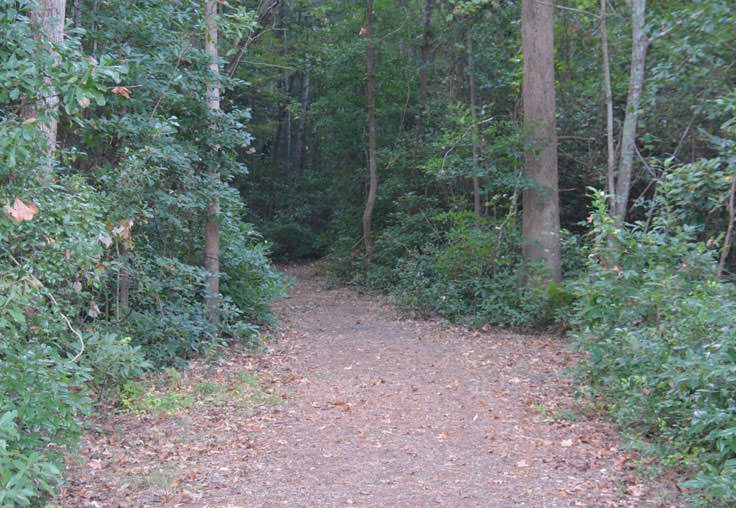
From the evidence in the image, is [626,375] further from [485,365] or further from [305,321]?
[305,321]

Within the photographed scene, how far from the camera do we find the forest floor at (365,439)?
434 centimetres

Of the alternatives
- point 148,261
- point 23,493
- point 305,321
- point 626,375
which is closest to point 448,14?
point 305,321

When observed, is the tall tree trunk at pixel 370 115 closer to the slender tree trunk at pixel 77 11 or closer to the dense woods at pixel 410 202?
the dense woods at pixel 410 202

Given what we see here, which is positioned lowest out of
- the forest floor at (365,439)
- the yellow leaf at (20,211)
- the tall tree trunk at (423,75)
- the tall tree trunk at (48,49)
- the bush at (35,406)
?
the forest floor at (365,439)

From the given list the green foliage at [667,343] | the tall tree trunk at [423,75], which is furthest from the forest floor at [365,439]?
the tall tree trunk at [423,75]

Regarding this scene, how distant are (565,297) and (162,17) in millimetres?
7284

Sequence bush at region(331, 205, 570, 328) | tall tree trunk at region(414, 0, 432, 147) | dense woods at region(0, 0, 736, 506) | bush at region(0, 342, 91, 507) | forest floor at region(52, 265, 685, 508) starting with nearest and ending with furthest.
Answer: bush at region(0, 342, 91, 507), dense woods at region(0, 0, 736, 506), forest floor at region(52, 265, 685, 508), bush at region(331, 205, 570, 328), tall tree trunk at region(414, 0, 432, 147)

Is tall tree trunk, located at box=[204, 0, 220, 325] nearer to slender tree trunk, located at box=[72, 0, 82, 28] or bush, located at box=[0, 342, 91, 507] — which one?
slender tree trunk, located at box=[72, 0, 82, 28]

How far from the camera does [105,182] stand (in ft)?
20.6

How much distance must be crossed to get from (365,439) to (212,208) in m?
4.63

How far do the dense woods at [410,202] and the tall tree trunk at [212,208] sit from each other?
0.14 ft

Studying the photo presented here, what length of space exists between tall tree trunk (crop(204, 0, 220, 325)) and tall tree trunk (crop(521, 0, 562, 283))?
5.29m

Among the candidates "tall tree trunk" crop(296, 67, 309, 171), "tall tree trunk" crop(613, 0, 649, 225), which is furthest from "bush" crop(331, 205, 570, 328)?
"tall tree trunk" crop(296, 67, 309, 171)

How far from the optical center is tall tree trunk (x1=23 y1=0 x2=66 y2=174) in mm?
4051
